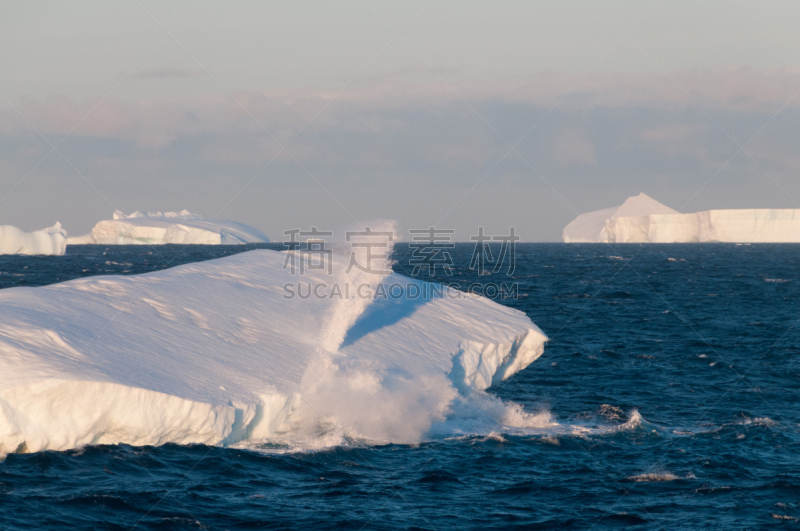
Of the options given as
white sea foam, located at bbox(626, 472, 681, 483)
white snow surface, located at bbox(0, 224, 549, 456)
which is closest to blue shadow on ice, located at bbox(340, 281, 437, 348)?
white snow surface, located at bbox(0, 224, 549, 456)

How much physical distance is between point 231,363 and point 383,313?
690 cm

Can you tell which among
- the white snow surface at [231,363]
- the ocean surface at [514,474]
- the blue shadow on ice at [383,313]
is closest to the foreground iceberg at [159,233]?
the blue shadow on ice at [383,313]

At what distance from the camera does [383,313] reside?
21.0 m

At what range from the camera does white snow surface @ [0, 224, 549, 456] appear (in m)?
12.4

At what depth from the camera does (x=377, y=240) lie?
2072 cm

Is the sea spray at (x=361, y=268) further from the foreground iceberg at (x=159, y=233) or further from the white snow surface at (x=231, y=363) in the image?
the foreground iceberg at (x=159, y=233)

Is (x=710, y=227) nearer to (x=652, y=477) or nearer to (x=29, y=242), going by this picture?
(x=29, y=242)

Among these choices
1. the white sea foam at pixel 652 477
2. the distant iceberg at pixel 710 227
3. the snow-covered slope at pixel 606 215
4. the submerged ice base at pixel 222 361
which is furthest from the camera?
the snow-covered slope at pixel 606 215

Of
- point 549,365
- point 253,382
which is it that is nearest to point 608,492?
point 253,382

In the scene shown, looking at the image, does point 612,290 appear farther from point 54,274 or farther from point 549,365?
point 54,274

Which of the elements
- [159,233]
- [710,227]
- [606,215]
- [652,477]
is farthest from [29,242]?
[606,215]

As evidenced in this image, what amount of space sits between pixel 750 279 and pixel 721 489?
52.4 meters

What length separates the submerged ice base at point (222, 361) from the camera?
1243 centimetres

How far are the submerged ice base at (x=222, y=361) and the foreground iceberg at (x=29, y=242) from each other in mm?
75889
